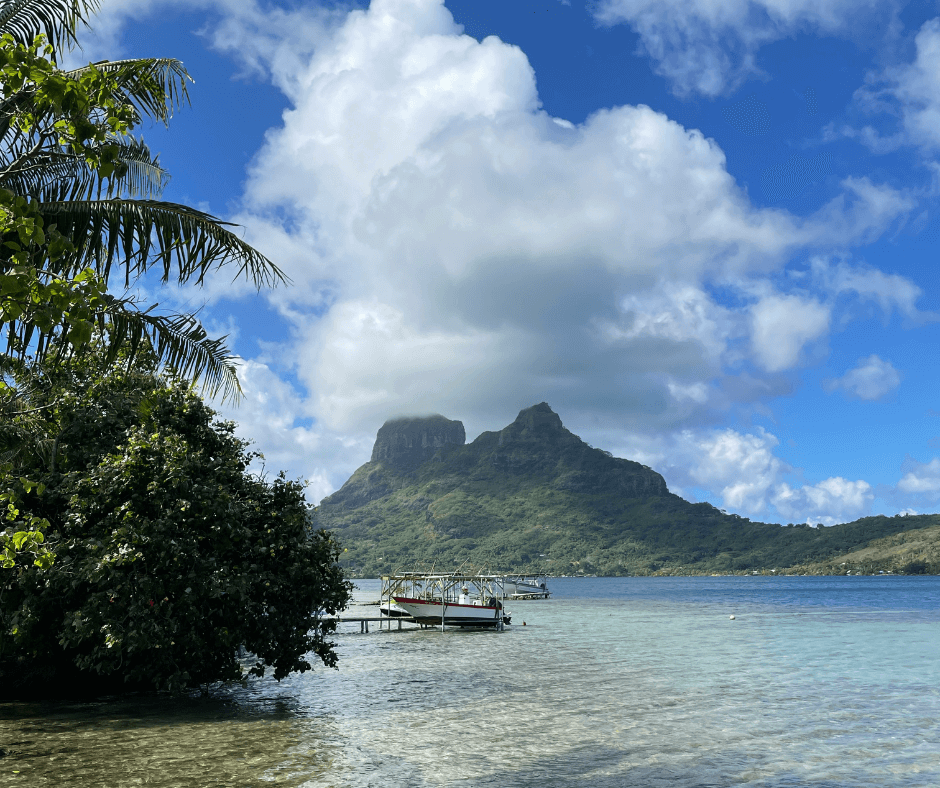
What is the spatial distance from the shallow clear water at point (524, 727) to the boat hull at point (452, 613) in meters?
15.2

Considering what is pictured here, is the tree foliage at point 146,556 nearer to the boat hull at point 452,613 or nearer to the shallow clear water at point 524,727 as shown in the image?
the shallow clear water at point 524,727

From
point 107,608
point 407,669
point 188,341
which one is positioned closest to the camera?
point 188,341

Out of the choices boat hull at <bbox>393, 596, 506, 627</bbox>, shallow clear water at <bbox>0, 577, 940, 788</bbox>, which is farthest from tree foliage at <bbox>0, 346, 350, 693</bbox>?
boat hull at <bbox>393, 596, 506, 627</bbox>

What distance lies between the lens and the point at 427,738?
48.2 ft

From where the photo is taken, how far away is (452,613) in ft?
150

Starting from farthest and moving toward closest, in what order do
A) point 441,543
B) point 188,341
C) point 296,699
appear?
point 441,543 < point 296,699 < point 188,341

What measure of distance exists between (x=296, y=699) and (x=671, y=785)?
11146 millimetres

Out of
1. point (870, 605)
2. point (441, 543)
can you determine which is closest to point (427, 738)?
point (870, 605)

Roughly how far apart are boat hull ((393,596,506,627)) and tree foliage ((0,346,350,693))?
27.4 meters

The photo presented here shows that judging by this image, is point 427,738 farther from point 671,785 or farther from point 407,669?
point 407,669

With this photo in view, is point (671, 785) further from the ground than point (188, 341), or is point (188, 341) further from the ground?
point (188, 341)

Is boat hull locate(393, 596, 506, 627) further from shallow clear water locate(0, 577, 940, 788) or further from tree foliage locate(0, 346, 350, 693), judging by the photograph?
tree foliage locate(0, 346, 350, 693)

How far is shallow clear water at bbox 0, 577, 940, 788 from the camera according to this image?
1188 cm

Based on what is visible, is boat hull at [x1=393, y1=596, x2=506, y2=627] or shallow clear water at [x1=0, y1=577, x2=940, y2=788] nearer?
shallow clear water at [x1=0, y1=577, x2=940, y2=788]
